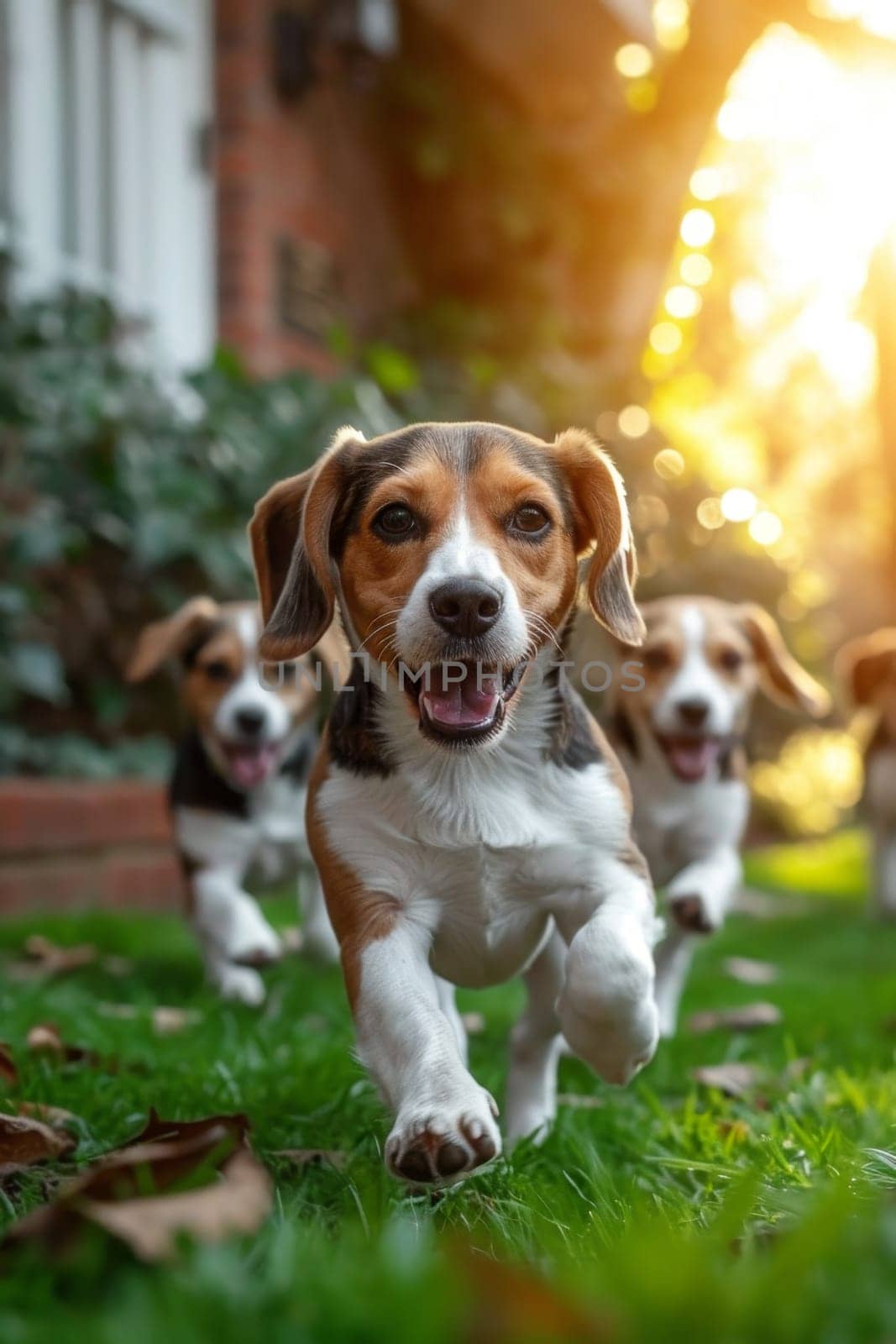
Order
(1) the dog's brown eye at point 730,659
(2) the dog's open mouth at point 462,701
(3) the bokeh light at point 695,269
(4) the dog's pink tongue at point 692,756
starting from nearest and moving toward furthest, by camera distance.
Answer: (2) the dog's open mouth at point 462,701
(4) the dog's pink tongue at point 692,756
(1) the dog's brown eye at point 730,659
(3) the bokeh light at point 695,269

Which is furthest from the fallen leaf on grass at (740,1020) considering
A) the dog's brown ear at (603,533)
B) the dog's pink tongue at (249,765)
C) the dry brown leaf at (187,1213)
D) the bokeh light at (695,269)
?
the bokeh light at (695,269)

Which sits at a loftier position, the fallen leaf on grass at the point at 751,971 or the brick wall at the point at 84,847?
the brick wall at the point at 84,847

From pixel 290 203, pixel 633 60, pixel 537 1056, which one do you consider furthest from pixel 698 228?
pixel 537 1056

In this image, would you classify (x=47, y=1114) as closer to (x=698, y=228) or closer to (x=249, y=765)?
(x=249, y=765)

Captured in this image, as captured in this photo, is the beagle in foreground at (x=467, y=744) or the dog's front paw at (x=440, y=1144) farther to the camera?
the beagle in foreground at (x=467, y=744)

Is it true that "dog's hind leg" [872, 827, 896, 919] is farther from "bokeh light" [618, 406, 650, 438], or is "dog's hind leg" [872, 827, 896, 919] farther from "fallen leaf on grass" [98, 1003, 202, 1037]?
"fallen leaf on grass" [98, 1003, 202, 1037]

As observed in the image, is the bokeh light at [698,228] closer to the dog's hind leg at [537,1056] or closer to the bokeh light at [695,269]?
the bokeh light at [695,269]

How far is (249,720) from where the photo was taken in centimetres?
471

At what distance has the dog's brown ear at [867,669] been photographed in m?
6.96

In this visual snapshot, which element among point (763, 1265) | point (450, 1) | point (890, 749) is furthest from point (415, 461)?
point (450, 1)

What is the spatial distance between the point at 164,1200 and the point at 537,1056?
1.56 meters

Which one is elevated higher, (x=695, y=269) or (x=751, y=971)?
(x=695, y=269)

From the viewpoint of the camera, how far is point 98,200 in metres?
8.13

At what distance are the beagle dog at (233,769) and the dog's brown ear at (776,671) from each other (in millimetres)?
1453
